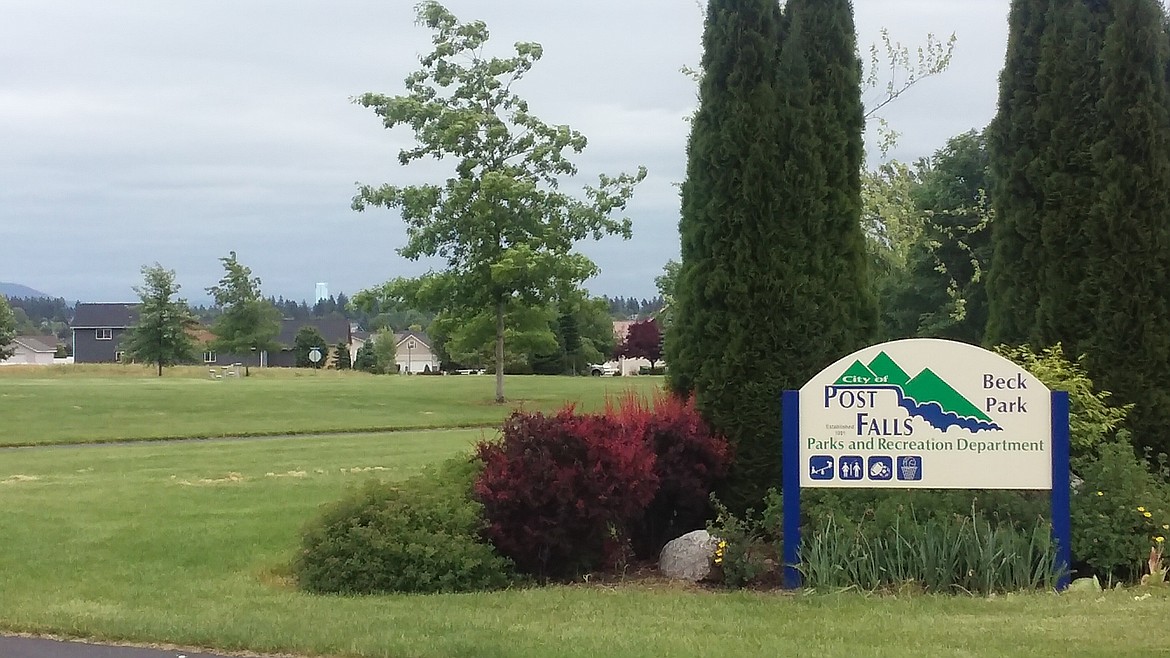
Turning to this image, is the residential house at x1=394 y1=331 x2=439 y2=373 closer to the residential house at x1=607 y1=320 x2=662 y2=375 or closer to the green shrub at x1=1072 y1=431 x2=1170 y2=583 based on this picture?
the residential house at x1=607 y1=320 x2=662 y2=375

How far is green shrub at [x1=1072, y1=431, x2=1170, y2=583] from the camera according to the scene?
353 inches

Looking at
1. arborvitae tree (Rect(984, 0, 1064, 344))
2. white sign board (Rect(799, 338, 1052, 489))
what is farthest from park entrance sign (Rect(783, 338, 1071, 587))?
arborvitae tree (Rect(984, 0, 1064, 344))

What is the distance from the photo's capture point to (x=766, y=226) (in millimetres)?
10789

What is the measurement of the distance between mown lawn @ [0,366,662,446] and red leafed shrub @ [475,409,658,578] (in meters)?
13.4

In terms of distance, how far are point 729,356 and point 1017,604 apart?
3.68 m

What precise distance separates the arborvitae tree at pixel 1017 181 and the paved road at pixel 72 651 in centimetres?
795

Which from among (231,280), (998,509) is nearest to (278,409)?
(998,509)

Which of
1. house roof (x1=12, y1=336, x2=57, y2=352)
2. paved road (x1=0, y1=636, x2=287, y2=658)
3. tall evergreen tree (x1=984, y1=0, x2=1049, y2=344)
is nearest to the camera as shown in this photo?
paved road (x1=0, y1=636, x2=287, y2=658)

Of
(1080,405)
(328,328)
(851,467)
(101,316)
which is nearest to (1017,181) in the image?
(1080,405)

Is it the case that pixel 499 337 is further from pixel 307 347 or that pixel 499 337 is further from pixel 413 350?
pixel 413 350

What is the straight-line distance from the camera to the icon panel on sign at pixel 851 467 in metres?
9.16

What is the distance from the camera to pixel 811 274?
1080cm

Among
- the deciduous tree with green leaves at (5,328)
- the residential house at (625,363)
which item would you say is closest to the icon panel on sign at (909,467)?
the residential house at (625,363)

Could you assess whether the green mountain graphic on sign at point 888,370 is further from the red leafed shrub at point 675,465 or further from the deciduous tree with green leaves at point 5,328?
the deciduous tree with green leaves at point 5,328
